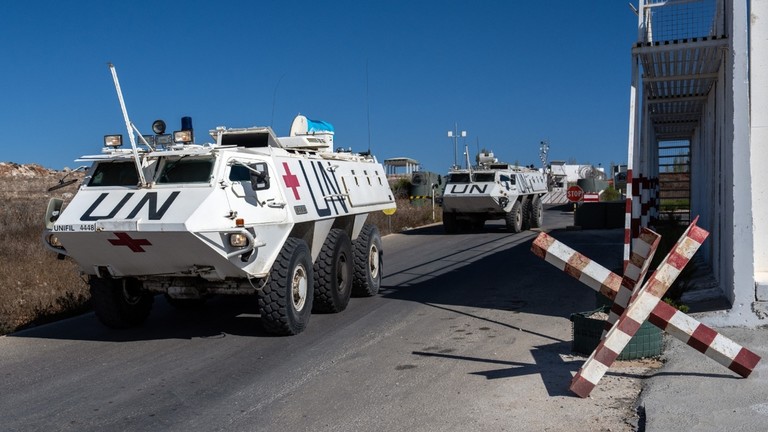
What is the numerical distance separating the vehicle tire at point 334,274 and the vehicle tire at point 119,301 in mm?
1986

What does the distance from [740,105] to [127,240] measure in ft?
19.3

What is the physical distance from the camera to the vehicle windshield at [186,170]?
26.2 ft

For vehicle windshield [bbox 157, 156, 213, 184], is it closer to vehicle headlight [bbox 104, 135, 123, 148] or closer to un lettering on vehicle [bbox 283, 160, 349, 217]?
vehicle headlight [bbox 104, 135, 123, 148]

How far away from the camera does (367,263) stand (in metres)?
11.0

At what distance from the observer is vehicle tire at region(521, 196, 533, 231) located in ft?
84.4

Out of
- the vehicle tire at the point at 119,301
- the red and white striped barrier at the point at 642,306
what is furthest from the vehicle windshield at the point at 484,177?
the red and white striped barrier at the point at 642,306

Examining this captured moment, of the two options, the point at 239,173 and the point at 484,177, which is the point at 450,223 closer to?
the point at 484,177

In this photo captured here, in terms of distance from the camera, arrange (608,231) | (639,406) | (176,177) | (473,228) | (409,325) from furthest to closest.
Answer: (473,228)
(608,231)
(409,325)
(176,177)
(639,406)

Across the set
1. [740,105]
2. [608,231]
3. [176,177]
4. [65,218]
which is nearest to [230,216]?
[176,177]

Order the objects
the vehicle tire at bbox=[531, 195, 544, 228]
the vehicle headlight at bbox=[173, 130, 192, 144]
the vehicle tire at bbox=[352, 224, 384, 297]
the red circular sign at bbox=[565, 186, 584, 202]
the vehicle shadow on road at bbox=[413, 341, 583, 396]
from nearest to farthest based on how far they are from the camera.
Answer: the vehicle shadow on road at bbox=[413, 341, 583, 396] < the vehicle headlight at bbox=[173, 130, 192, 144] < the vehicle tire at bbox=[352, 224, 384, 297] < the red circular sign at bbox=[565, 186, 584, 202] < the vehicle tire at bbox=[531, 195, 544, 228]

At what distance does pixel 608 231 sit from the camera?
78.7 feet

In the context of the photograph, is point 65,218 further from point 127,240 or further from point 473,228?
point 473,228

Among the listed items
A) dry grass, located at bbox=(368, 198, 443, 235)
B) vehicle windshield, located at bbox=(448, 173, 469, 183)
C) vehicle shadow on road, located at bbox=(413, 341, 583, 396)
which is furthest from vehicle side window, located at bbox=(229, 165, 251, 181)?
vehicle windshield, located at bbox=(448, 173, 469, 183)

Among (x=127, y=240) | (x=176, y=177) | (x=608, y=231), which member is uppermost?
(x=176, y=177)
